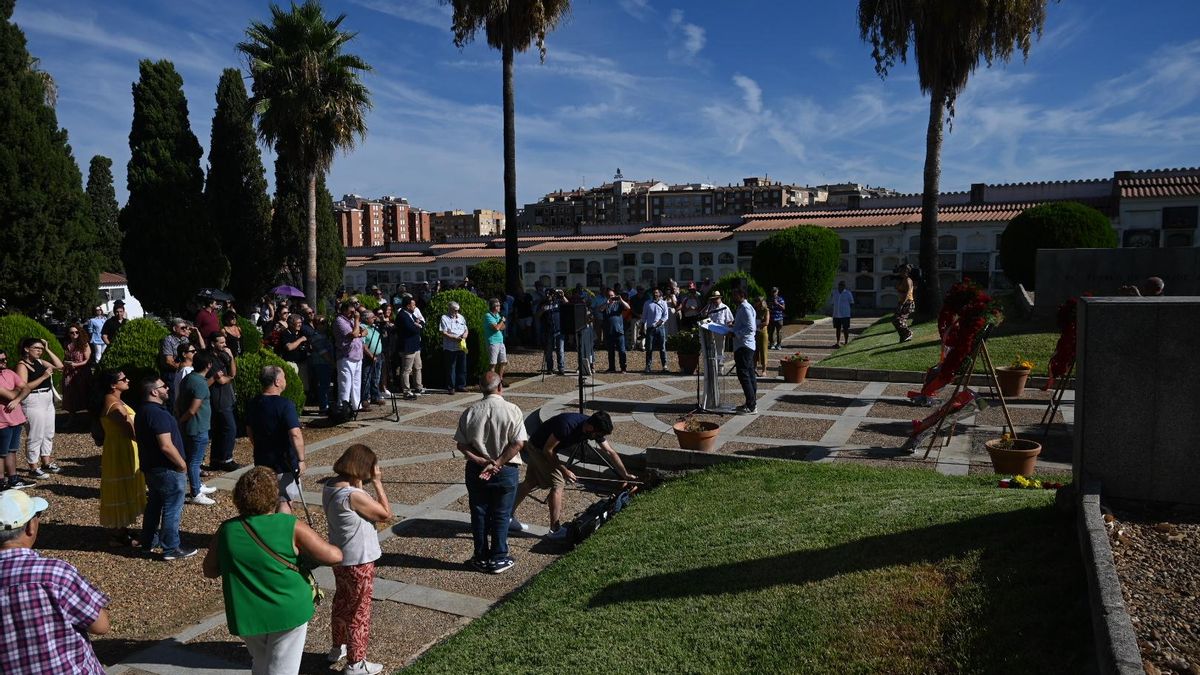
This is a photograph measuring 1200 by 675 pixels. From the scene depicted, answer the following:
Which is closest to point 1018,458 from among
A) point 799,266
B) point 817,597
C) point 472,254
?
point 817,597

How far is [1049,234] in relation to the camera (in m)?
21.5

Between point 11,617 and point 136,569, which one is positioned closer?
point 11,617

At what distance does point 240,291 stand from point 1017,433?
3204 centimetres

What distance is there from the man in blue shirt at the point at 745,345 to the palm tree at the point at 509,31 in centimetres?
1175

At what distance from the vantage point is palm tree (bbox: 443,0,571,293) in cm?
2217

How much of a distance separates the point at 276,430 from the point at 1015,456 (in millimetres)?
6690

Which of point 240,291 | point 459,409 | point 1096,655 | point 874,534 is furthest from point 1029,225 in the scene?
point 240,291

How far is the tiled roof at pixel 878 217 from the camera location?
A: 37.8 metres

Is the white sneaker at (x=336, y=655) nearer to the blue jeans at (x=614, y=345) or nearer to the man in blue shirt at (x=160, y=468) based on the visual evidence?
the man in blue shirt at (x=160, y=468)

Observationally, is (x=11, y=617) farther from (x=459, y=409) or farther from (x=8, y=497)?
(x=459, y=409)

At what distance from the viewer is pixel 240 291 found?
34.0 metres

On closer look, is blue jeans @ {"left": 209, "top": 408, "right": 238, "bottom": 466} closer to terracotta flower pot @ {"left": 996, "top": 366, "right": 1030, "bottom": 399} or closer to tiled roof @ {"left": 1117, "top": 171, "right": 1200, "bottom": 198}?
terracotta flower pot @ {"left": 996, "top": 366, "right": 1030, "bottom": 399}

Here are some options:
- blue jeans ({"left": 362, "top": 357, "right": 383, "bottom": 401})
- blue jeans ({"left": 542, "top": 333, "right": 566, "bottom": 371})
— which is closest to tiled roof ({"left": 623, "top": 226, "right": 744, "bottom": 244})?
blue jeans ({"left": 542, "top": 333, "right": 566, "bottom": 371})

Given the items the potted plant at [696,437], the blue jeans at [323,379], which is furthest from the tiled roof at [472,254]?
the potted plant at [696,437]
